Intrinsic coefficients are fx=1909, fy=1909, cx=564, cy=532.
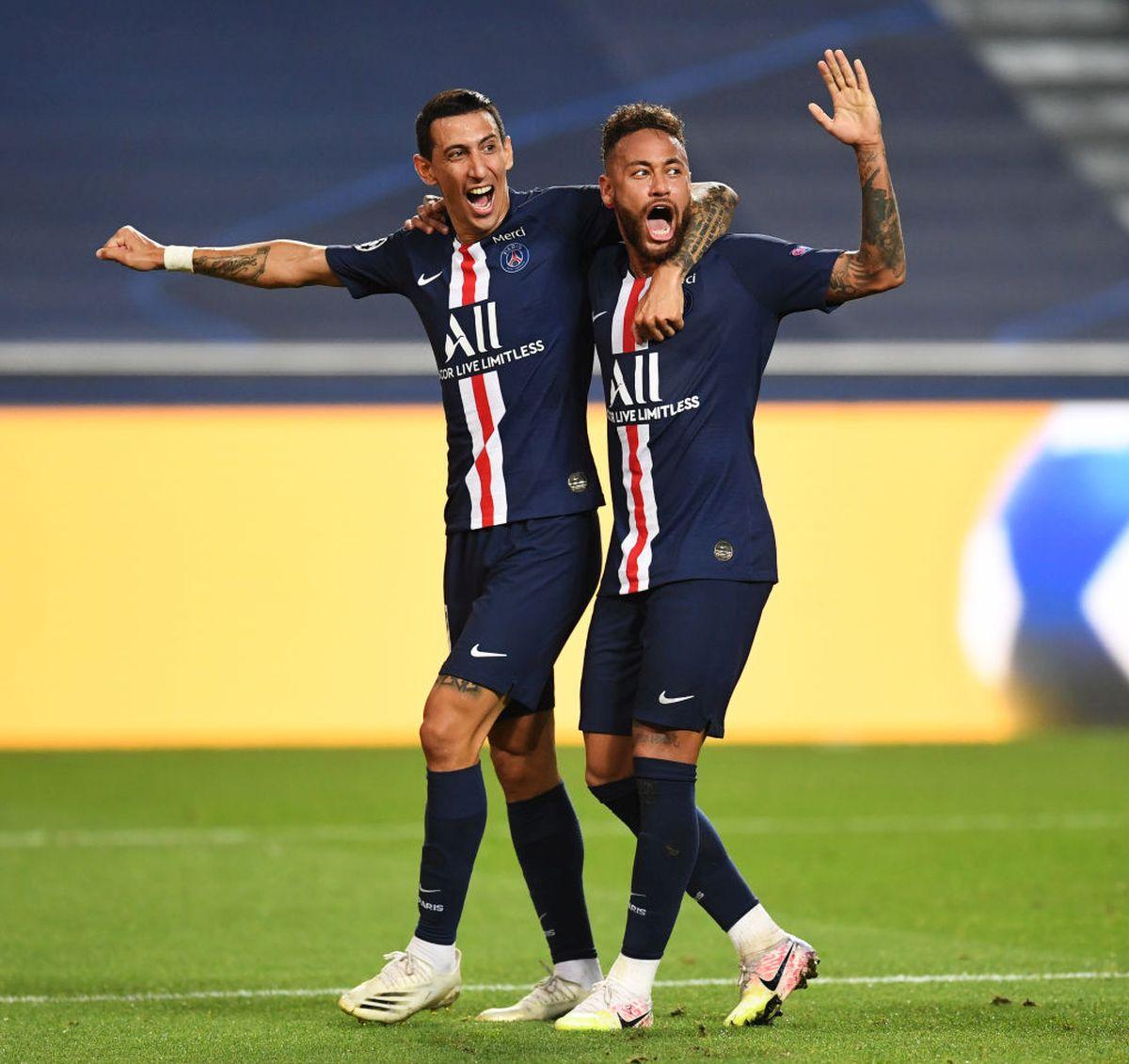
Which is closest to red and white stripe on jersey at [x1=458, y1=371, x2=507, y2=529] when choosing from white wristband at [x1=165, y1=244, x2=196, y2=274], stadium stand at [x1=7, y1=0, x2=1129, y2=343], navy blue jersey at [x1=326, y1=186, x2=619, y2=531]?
navy blue jersey at [x1=326, y1=186, x2=619, y2=531]

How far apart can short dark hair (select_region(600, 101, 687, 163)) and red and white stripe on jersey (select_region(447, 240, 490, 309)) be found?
1.29ft

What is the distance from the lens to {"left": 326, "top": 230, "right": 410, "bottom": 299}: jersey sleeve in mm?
4668

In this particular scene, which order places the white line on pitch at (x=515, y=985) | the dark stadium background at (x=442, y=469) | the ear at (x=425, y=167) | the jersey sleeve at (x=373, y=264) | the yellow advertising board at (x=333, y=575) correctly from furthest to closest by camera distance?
the yellow advertising board at (x=333, y=575)
the dark stadium background at (x=442, y=469)
the white line on pitch at (x=515, y=985)
the jersey sleeve at (x=373, y=264)
the ear at (x=425, y=167)

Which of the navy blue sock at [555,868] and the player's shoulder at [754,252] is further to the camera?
the navy blue sock at [555,868]

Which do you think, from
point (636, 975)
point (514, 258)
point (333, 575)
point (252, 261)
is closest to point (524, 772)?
point (636, 975)

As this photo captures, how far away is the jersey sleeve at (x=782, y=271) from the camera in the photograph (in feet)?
14.0

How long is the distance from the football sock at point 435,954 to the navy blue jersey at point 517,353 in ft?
3.15

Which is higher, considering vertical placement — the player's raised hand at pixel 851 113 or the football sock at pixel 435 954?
the player's raised hand at pixel 851 113

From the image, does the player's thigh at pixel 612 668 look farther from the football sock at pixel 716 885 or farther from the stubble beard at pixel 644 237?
the stubble beard at pixel 644 237

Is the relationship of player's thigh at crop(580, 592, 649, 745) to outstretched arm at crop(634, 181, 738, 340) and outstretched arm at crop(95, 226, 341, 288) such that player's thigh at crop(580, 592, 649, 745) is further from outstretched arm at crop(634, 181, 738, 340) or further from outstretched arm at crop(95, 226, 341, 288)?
outstretched arm at crop(95, 226, 341, 288)

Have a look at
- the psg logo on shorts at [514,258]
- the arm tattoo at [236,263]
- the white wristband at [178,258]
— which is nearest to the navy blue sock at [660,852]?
the psg logo on shorts at [514,258]

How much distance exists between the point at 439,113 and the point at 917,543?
327 inches

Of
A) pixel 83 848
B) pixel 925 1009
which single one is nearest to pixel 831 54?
pixel 925 1009

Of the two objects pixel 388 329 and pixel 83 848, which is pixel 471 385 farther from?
pixel 388 329
